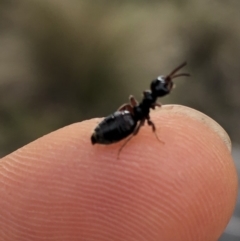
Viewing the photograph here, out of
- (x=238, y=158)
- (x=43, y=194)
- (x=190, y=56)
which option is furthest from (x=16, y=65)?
(x=43, y=194)

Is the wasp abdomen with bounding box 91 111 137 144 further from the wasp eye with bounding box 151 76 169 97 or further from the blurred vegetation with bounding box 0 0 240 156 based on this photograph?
the blurred vegetation with bounding box 0 0 240 156

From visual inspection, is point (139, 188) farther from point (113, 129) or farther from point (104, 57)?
point (104, 57)

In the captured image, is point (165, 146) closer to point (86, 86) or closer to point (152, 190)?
point (152, 190)

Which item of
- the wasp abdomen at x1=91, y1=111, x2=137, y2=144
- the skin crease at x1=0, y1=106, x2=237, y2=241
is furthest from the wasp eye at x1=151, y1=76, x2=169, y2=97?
the wasp abdomen at x1=91, y1=111, x2=137, y2=144

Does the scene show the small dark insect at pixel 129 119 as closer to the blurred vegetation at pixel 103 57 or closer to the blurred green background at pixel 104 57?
the blurred green background at pixel 104 57


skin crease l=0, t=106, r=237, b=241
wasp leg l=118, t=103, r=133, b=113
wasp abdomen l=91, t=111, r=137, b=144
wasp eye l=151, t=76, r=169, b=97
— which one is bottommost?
skin crease l=0, t=106, r=237, b=241

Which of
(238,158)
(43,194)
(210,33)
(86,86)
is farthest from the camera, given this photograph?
(210,33)

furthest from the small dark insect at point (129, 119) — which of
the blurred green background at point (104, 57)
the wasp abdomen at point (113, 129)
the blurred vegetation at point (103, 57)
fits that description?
the blurred vegetation at point (103, 57)
